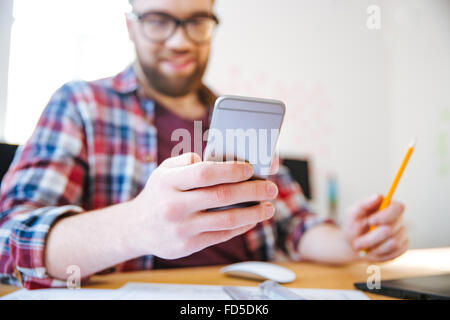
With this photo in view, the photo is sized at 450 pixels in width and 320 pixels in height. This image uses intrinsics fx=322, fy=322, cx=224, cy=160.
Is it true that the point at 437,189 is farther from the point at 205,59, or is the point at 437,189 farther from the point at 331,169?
the point at 205,59

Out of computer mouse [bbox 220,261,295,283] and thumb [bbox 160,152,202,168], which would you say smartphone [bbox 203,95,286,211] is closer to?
thumb [bbox 160,152,202,168]

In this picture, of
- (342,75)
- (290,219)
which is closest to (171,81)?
(290,219)

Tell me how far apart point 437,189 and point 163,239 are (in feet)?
3.92

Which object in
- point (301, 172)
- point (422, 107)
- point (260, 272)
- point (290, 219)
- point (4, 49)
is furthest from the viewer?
point (422, 107)

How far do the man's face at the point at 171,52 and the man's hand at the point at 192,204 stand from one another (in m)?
0.42

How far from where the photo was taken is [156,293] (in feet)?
1.16

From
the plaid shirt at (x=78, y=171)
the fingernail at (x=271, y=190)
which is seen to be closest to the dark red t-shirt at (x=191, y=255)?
the plaid shirt at (x=78, y=171)

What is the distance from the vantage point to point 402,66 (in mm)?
1482

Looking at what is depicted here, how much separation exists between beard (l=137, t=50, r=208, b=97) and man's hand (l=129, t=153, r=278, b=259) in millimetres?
425

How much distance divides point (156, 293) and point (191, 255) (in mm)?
273

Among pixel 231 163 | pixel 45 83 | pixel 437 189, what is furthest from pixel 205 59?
pixel 437 189

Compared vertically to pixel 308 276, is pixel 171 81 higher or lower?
higher

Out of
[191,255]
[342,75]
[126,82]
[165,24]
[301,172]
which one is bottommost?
Result: [191,255]

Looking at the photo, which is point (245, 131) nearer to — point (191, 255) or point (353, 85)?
point (191, 255)
